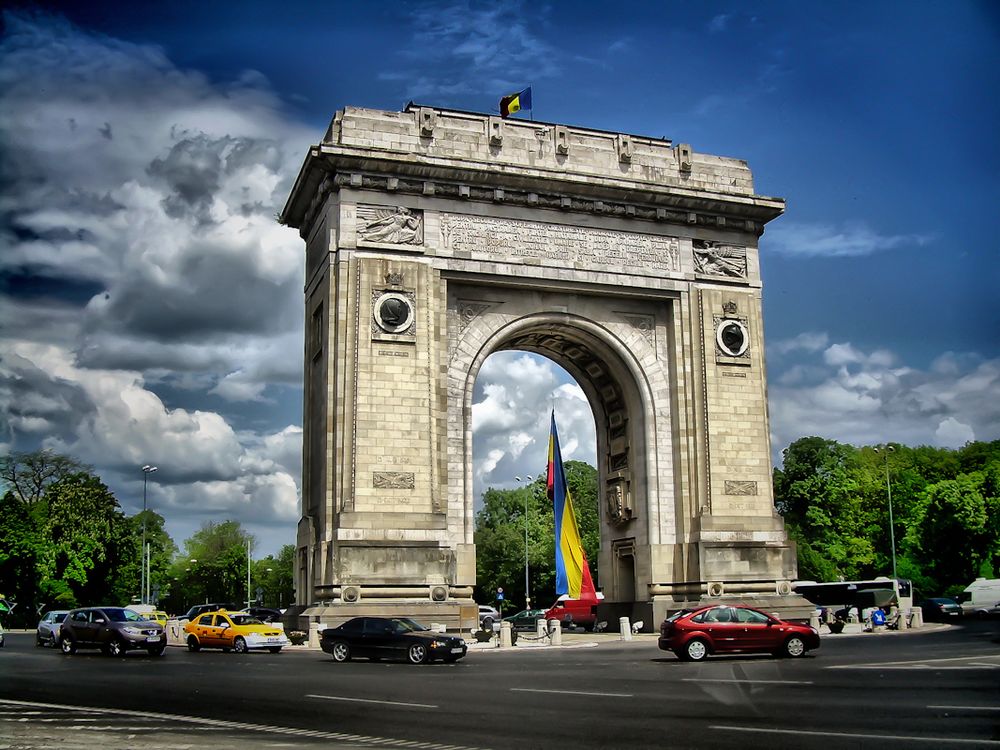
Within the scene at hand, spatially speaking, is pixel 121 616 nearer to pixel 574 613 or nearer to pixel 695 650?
pixel 695 650

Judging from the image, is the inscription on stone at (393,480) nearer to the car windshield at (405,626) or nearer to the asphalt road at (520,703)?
the car windshield at (405,626)

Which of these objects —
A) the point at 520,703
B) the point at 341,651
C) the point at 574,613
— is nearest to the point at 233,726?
the point at 520,703

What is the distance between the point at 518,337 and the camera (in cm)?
3969

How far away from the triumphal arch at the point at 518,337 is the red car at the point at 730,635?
1071cm

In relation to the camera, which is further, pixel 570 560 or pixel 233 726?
pixel 570 560

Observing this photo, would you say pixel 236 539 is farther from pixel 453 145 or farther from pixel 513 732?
pixel 513 732

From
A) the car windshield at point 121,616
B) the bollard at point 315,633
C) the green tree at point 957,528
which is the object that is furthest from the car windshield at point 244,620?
the green tree at point 957,528

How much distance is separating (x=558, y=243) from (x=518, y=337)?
411 cm

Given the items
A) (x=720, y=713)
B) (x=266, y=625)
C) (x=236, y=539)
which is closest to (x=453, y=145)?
(x=266, y=625)

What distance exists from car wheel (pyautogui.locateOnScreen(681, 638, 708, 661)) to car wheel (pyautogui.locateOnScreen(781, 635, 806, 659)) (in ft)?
6.55

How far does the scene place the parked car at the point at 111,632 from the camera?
29.0m

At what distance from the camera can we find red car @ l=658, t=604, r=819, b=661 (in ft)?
78.4

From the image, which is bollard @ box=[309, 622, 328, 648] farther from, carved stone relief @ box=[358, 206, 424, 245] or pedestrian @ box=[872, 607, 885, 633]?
pedestrian @ box=[872, 607, 885, 633]

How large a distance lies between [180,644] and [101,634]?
31.7 feet
